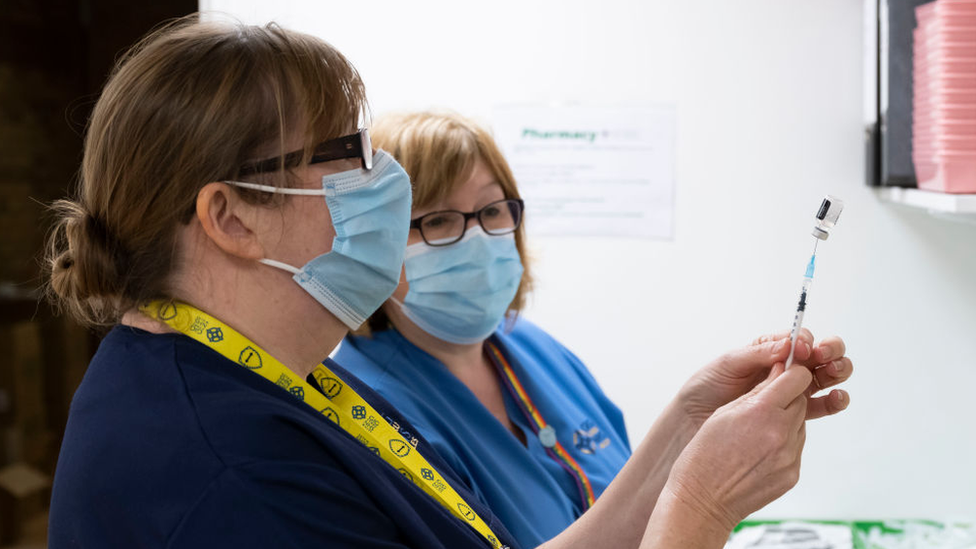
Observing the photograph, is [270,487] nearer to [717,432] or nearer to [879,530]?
[717,432]

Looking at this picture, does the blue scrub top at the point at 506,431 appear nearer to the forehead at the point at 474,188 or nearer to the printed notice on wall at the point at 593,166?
the forehead at the point at 474,188

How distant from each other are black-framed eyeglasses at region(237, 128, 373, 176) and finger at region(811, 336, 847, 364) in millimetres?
641

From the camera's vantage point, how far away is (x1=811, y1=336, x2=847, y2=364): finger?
108 centimetres

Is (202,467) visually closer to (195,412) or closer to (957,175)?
(195,412)

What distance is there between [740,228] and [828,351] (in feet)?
3.38

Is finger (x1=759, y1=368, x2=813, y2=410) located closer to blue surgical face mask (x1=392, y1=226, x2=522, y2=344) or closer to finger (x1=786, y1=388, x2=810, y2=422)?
finger (x1=786, y1=388, x2=810, y2=422)

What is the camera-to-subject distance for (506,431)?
1.41m

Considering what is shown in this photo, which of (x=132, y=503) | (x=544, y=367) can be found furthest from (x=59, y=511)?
(x=544, y=367)

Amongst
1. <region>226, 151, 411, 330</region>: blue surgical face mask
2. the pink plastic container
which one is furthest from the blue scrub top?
the pink plastic container

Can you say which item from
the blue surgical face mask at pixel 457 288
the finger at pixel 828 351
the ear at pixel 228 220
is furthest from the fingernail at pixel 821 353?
the ear at pixel 228 220

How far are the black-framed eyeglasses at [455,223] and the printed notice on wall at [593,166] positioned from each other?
0.57 metres

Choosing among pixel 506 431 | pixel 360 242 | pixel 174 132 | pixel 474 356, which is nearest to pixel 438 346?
pixel 474 356

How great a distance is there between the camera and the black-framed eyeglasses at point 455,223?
1.46 meters

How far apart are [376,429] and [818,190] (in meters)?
1.44
